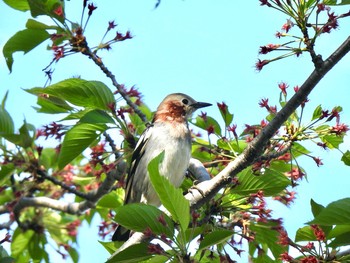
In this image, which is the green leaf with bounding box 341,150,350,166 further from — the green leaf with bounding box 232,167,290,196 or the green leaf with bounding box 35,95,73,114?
the green leaf with bounding box 35,95,73,114

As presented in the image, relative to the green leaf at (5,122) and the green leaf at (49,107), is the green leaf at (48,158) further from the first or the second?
the green leaf at (49,107)

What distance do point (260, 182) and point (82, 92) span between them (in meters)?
1.69

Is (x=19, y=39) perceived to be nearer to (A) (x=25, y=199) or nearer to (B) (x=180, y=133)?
(B) (x=180, y=133)

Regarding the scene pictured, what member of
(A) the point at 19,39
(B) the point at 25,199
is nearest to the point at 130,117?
(A) the point at 19,39

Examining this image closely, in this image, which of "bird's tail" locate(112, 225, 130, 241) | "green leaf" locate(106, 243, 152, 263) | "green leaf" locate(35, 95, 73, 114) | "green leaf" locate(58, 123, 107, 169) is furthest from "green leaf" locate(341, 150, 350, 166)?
"green leaf" locate(35, 95, 73, 114)

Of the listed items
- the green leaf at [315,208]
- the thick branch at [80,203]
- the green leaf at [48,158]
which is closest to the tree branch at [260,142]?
the green leaf at [315,208]

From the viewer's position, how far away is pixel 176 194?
3986mm

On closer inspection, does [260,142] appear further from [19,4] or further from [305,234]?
[19,4]

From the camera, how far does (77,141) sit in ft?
18.3

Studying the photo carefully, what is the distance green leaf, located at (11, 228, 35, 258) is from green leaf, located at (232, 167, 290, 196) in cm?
436

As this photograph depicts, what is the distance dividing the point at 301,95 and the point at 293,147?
1440mm

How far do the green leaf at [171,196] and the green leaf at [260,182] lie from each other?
2.83ft

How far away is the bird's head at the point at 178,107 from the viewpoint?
719 cm

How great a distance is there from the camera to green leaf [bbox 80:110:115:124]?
5312mm
